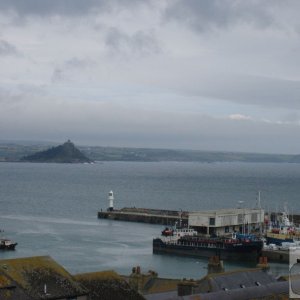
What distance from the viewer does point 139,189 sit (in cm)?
17738

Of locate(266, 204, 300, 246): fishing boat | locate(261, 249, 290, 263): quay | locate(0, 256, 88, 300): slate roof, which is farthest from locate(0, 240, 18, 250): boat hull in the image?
locate(0, 256, 88, 300): slate roof

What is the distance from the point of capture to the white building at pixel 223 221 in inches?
3164

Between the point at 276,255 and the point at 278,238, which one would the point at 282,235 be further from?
the point at 276,255

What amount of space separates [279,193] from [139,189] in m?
31.2

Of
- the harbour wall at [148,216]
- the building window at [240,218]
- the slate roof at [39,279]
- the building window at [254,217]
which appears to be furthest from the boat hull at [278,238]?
the slate roof at [39,279]

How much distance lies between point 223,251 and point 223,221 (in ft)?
57.3

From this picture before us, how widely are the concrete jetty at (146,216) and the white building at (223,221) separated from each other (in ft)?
30.1

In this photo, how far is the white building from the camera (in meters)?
80.4

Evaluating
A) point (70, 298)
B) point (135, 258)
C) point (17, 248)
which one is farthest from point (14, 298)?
point (17, 248)

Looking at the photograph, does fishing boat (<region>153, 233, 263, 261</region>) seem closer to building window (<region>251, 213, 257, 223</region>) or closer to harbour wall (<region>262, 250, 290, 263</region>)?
harbour wall (<region>262, 250, 290, 263</region>)

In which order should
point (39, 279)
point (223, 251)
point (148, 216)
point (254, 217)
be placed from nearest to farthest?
point (39, 279) < point (223, 251) < point (254, 217) < point (148, 216)

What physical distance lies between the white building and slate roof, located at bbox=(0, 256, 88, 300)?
193 ft

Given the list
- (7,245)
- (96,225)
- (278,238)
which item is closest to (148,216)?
(96,225)

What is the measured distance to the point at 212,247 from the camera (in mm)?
64500
